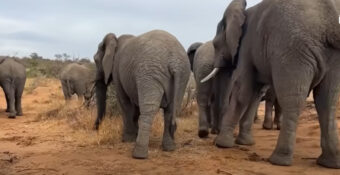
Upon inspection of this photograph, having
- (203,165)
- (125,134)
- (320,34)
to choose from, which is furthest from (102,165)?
(320,34)

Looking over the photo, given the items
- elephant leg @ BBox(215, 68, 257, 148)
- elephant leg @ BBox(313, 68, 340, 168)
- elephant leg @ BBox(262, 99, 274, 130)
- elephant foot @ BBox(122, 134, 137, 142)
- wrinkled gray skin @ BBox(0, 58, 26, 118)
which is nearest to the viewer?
elephant leg @ BBox(313, 68, 340, 168)

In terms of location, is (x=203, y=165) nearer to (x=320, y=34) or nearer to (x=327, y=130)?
(x=327, y=130)

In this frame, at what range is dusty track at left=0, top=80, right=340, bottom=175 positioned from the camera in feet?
19.0

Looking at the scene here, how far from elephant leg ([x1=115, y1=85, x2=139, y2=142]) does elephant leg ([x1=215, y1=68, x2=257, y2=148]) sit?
1494mm

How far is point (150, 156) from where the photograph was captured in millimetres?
6516

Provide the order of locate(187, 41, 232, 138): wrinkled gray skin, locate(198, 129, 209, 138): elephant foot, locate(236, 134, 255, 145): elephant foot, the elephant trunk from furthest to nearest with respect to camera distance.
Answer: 1. the elephant trunk
2. locate(187, 41, 232, 138): wrinkled gray skin
3. locate(198, 129, 209, 138): elephant foot
4. locate(236, 134, 255, 145): elephant foot

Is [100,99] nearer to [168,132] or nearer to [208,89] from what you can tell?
[208,89]

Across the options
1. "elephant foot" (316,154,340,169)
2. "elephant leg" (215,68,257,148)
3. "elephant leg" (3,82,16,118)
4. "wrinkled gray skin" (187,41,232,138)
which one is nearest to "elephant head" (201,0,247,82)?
"elephant leg" (215,68,257,148)

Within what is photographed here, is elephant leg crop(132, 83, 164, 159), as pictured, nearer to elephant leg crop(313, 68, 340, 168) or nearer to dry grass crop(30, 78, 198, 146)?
dry grass crop(30, 78, 198, 146)

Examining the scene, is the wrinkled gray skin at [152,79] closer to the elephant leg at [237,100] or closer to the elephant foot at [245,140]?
the elephant leg at [237,100]

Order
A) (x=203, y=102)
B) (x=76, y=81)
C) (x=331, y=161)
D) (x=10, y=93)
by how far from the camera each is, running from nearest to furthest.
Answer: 1. (x=331, y=161)
2. (x=203, y=102)
3. (x=10, y=93)
4. (x=76, y=81)

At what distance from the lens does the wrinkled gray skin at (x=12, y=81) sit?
1335cm

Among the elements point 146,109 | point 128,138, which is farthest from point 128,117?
point 146,109

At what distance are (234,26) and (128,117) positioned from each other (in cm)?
242
